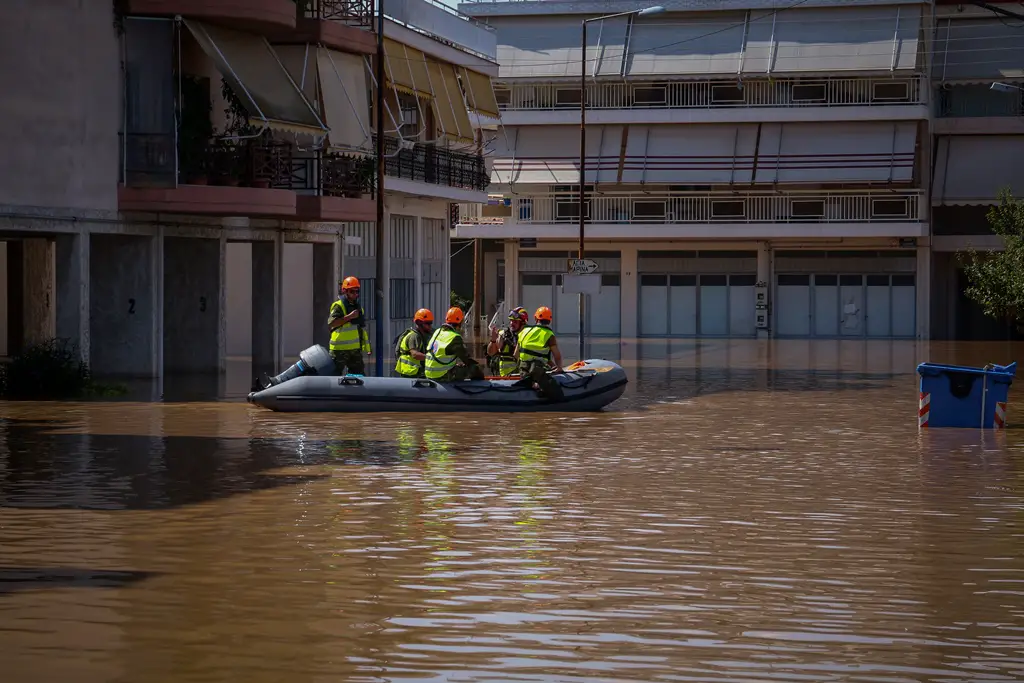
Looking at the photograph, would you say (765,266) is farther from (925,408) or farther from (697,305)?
(925,408)

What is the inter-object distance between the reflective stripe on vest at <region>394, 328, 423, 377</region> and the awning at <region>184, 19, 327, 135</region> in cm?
703

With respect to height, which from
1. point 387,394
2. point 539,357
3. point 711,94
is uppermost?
point 711,94

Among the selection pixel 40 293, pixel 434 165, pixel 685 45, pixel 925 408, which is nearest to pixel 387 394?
pixel 925 408

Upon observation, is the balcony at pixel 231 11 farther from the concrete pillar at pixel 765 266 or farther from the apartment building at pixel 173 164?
the concrete pillar at pixel 765 266

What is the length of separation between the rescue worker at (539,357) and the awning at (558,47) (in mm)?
38009

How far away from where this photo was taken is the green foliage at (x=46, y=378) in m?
26.4

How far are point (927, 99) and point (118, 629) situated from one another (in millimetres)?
52978

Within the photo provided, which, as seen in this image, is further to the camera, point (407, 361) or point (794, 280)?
point (794, 280)

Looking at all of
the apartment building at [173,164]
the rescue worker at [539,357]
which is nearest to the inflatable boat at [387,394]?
the rescue worker at [539,357]

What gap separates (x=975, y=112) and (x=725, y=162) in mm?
8961

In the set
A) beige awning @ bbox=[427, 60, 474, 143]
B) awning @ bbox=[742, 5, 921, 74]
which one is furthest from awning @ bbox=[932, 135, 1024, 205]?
beige awning @ bbox=[427, 60, 474, 143]

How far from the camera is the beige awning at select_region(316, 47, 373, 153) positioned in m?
33.5

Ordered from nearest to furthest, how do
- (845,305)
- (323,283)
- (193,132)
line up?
(193,132) → (323,283) → (845,305)

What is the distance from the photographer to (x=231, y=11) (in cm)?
2936
